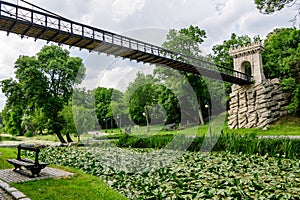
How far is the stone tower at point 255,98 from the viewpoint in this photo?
18.3 meters

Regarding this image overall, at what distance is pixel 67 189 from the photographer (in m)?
4.27

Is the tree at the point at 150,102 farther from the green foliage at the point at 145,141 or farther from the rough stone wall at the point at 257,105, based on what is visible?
the rough stone wall at the point at 257,105

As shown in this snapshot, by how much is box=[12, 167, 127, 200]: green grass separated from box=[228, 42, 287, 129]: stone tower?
15.9m

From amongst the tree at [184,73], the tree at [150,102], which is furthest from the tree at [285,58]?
the tree at [150,102]

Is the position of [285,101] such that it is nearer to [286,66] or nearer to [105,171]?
[286,66]

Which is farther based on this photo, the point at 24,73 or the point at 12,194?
the point at 24,73

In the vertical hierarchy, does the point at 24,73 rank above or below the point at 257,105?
above

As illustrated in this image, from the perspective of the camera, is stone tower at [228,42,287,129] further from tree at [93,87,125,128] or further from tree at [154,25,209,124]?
tree at [93,87,125,128]

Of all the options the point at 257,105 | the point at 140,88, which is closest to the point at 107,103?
the point at 140,88

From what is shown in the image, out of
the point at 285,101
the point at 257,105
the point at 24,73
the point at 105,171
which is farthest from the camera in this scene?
the point at 285,101

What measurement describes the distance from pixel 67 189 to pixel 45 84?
1357cm

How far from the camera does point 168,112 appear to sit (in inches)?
484

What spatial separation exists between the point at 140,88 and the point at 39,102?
8.66m

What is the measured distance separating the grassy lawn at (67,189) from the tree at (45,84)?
1123 centimetres
